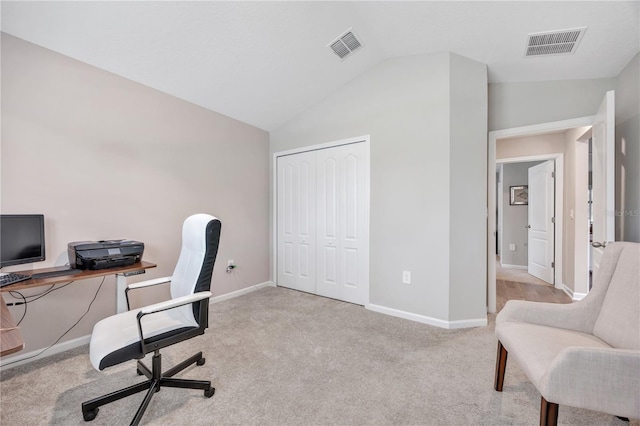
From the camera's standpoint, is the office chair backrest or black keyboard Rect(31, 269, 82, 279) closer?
the office chair backrest

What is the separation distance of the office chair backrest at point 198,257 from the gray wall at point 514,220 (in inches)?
237

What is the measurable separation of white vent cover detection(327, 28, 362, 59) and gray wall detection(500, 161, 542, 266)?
4760 mm

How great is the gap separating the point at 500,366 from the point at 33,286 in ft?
9.63

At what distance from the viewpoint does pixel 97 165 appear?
2.45 metres

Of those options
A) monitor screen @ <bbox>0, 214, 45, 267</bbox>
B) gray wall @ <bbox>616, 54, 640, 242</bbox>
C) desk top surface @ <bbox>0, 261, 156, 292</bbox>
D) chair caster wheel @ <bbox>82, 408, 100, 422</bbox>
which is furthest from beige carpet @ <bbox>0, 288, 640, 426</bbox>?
gray wall @ <bbox>616, 54, 640, 242</bbox>

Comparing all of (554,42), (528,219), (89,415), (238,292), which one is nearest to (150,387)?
(89,415)

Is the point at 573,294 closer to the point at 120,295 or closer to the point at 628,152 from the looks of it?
the point at 628,152

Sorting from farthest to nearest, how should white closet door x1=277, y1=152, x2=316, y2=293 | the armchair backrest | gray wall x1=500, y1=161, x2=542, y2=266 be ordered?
gray wall x1=500, y1=161, x2=542, y2=266 → white closet door x1=277, y1=152, x2=316, y2=293 → the armchair backrest

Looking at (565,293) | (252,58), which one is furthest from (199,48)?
A: (565,293)

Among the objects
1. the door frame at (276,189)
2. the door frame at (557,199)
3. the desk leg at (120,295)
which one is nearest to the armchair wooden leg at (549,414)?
the door frame at (276,189)

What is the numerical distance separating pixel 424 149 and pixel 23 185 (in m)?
3.43

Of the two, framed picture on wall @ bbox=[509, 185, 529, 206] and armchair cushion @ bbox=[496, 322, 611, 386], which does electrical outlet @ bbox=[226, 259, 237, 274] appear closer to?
armchair cushion @ bbox=[496, 322, 611, 386]

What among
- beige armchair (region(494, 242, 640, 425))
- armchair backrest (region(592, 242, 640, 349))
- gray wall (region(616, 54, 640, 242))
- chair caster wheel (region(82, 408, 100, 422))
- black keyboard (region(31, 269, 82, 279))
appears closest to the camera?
beige armchair (region(494, 242, 640, 425))

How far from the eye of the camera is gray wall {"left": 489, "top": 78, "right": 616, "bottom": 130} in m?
2.68
